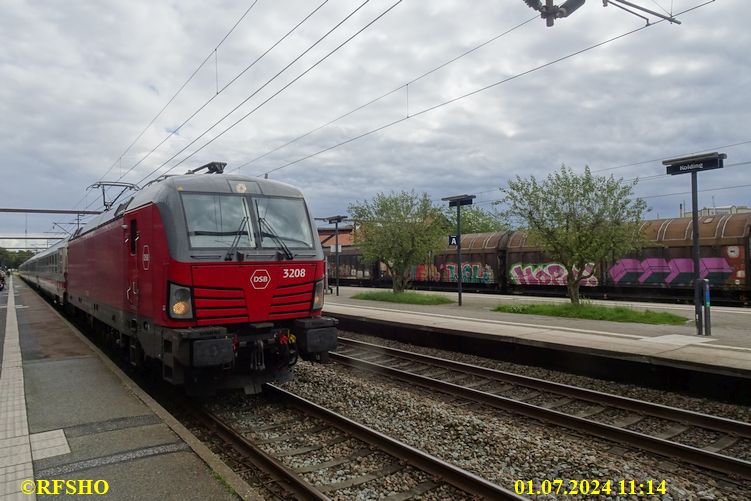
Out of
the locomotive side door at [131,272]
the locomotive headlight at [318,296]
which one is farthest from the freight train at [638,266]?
the locomotive side door at [131,272]

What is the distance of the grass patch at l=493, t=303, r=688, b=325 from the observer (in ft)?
45.5

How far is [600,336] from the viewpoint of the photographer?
37.1 ft

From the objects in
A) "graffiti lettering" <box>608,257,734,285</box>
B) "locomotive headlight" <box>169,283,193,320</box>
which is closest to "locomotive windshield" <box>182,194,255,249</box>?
"locomotive headlight" <box>169,283,193,320</box>

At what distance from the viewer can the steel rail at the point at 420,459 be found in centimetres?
445

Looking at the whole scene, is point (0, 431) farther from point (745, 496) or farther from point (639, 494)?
point (745, 496)

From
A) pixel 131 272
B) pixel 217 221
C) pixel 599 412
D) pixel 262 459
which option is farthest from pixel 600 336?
pixel 131 272

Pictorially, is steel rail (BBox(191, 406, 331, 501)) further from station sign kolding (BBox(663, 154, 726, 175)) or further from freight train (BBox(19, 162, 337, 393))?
station sign kolding (BBox(663, 154, 726, 175))

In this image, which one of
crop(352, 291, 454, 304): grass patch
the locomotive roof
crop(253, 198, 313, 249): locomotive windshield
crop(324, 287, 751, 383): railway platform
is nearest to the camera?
the locomotive roof

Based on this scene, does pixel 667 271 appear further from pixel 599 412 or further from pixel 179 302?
pixel 179 302

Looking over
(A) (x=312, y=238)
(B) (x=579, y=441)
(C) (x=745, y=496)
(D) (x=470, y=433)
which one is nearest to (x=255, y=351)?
(A) (x=312, y=238)

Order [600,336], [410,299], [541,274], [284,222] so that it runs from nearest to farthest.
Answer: [284,222], [600,336], [410,299], [541,274]

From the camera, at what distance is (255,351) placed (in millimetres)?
6602

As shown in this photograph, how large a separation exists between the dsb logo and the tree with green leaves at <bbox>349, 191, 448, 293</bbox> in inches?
669

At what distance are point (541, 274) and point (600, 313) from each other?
9610 millimetres
